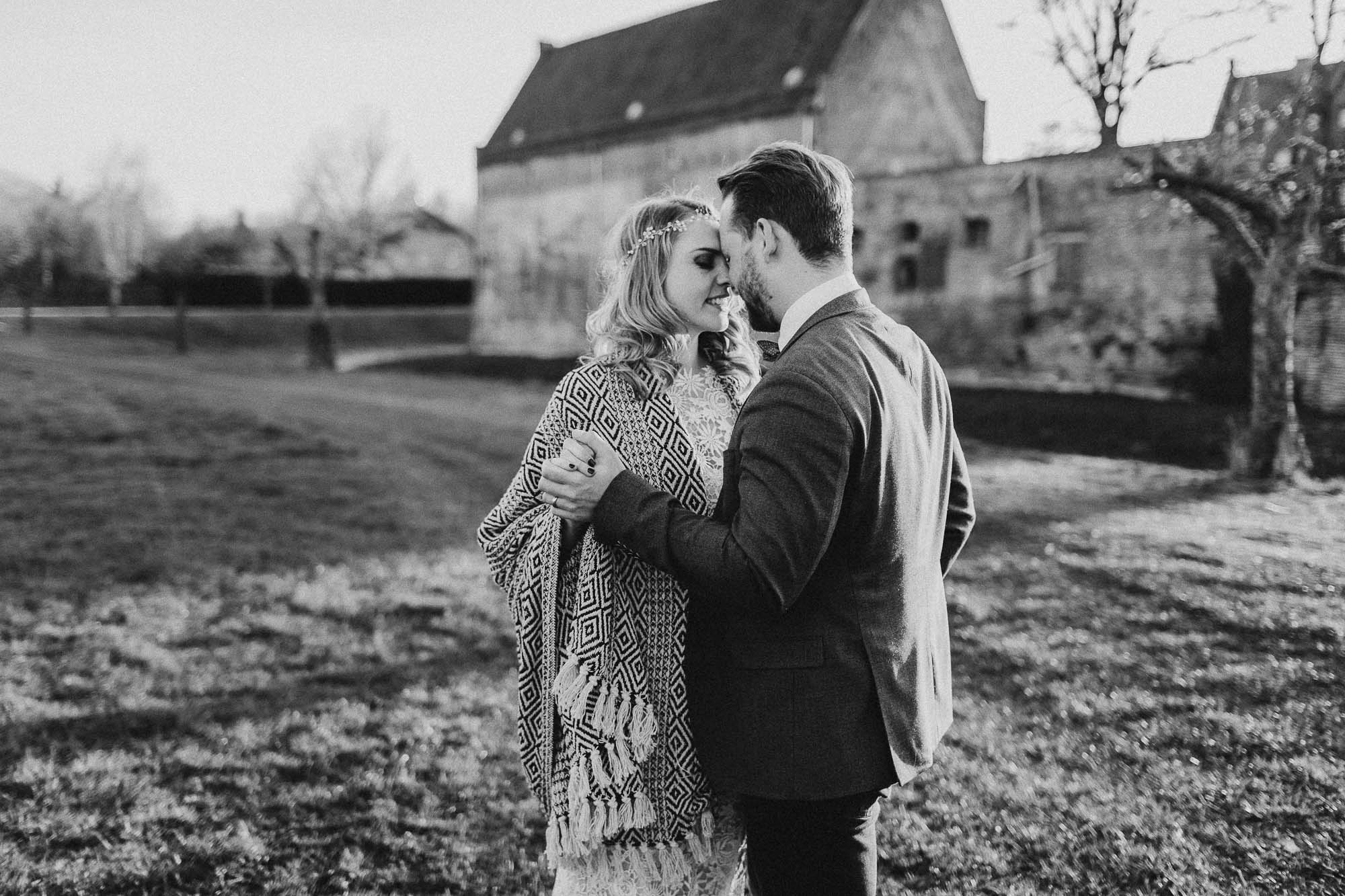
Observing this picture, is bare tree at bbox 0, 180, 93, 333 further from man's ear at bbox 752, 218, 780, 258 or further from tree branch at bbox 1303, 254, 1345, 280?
man's ear at bbox 752, 218, 780, 258

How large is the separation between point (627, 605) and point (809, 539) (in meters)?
0.61

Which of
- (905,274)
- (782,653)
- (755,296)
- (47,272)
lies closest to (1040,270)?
(905,274)

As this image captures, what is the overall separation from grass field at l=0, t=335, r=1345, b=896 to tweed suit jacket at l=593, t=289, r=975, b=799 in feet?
5.51

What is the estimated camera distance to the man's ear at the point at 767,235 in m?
2.15

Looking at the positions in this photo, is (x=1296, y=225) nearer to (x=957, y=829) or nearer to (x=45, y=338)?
(x=957, y=829)

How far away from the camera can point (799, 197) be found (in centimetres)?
211

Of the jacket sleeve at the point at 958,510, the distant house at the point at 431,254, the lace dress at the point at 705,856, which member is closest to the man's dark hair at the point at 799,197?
the lace dress at the point at 705,856

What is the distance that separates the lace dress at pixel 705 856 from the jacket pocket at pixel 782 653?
405 millimetres

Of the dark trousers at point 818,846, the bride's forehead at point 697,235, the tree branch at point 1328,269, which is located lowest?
the dark trousers at point 818,846

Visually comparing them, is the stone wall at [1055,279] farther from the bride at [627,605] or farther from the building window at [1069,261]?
the bride at [627,605]

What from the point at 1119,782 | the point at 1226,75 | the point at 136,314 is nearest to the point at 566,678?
the point at 1119,782

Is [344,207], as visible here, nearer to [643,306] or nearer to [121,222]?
[121,222]

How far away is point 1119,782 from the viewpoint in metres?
4.20

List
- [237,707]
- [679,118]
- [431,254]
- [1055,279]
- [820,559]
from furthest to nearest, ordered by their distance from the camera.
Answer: [431,254]
[679,118]
[1055,279]
[237,707]
[820,559]
